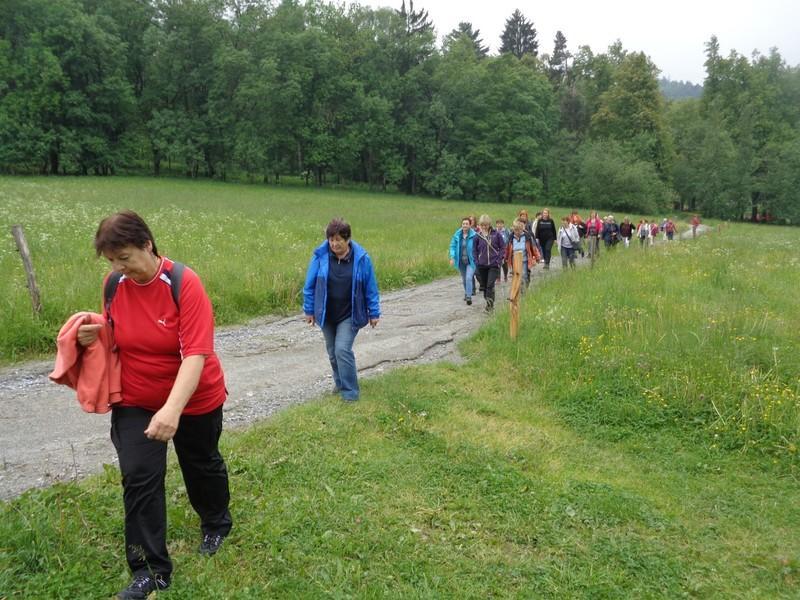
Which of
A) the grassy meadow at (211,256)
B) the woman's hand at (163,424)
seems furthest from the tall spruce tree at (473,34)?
the woman's hand at (163,424)

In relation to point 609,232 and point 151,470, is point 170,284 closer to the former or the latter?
point 151,470

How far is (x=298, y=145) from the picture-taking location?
6028 centimetres

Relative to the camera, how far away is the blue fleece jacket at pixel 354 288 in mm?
5680

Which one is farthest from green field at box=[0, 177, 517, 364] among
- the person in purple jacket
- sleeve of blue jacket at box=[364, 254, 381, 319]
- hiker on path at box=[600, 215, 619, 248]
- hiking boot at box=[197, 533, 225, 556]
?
hiker on path at box=[600, 215, 619, 248]

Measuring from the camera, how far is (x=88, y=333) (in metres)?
2.85

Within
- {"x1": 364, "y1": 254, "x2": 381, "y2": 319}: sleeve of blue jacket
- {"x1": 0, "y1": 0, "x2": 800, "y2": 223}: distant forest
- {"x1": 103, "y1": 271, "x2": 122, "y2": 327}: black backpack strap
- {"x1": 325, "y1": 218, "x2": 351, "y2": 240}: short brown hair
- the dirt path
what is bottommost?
the dirt path

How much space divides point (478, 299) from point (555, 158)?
59.1 m

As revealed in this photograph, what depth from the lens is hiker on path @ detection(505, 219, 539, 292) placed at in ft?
41.2

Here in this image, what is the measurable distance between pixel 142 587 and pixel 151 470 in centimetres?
71

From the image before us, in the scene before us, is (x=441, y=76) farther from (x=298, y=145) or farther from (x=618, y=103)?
(x=618, y=103)

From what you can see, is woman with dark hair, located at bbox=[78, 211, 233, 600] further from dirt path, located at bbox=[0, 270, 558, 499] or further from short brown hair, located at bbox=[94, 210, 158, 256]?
dirt path, located at bbox=[0, 270, 558, 499]

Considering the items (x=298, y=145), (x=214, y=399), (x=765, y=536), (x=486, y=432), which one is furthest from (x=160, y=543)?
(x=298, y=145)

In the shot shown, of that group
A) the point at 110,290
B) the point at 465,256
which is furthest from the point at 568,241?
the point at 110,290

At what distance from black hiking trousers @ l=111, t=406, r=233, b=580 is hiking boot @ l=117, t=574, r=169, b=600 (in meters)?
0.03
